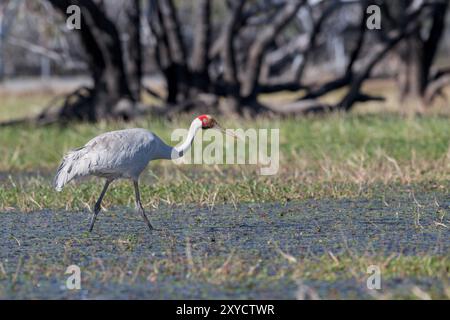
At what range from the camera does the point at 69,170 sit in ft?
25.8

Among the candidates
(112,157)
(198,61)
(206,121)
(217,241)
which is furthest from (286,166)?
(198,61)

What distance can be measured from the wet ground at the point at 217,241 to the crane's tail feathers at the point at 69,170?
1.22ft

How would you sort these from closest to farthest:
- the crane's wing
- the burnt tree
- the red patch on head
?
the crane's wing, the red patch on head, the burnt tree

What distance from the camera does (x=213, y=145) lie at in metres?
13.0

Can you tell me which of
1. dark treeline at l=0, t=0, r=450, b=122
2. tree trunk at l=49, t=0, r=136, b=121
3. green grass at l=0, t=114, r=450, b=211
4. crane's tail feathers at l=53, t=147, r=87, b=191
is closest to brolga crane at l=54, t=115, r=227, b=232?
crane's tail feathers at l=53, t=147, r=87, b=191

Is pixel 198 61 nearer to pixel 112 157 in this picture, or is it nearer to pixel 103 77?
pixel 103 77

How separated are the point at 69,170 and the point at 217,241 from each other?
4.47 feet

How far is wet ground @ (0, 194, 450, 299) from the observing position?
5.86m

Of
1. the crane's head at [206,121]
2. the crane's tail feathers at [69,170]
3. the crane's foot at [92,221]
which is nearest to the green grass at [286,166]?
the crane's head at [206,121]

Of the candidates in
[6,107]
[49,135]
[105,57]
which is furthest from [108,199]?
[6,107]

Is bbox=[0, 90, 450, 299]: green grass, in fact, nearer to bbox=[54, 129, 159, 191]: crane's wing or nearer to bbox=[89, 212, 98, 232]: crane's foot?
bbox=[89, 212, 98, 232]: crane's foot

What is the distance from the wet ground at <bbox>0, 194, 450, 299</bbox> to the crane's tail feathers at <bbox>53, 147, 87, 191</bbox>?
1.22 feet

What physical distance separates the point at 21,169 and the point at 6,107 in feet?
47.4
